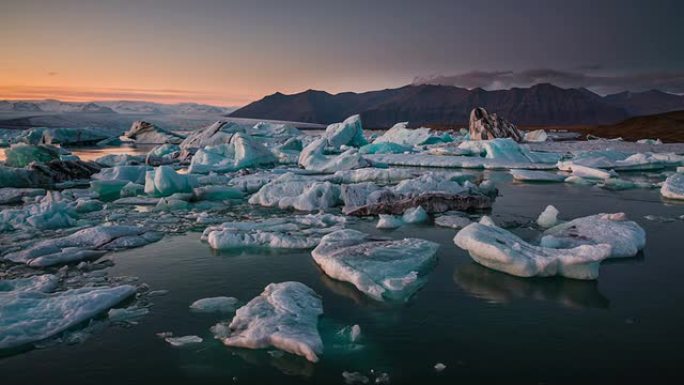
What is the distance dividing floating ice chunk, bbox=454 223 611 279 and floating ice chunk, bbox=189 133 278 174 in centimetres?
1547

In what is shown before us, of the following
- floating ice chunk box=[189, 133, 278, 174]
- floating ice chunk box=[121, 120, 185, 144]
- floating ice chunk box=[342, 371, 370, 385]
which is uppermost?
floating ice chunk box=[342, 371, 370, 385]

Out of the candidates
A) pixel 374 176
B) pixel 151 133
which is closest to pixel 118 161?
pixel 374 176

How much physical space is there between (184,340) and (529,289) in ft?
12.8

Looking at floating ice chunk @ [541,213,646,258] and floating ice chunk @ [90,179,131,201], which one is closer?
floating ice chunk @ [541,213,646,258]

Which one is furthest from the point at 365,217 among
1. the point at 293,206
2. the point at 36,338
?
the point at 36,338

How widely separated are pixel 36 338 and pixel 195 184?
10.2 meters

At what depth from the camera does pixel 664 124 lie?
55156mm

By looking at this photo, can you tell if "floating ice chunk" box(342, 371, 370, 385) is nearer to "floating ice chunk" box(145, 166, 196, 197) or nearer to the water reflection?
the water reflection

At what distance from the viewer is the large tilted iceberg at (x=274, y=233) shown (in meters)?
7.91

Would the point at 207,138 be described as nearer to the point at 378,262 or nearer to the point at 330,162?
the point at 330,162

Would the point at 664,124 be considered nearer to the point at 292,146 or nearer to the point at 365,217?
the point at 292,146

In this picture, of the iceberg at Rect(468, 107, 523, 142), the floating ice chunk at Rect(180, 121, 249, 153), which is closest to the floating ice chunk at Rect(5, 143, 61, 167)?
the floating ice chunk at Rect(180, 121, 249, 153)

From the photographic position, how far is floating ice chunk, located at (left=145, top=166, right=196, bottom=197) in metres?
13.4

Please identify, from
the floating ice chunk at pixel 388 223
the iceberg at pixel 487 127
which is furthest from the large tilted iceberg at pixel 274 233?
the iceberg at pixel 487 127
